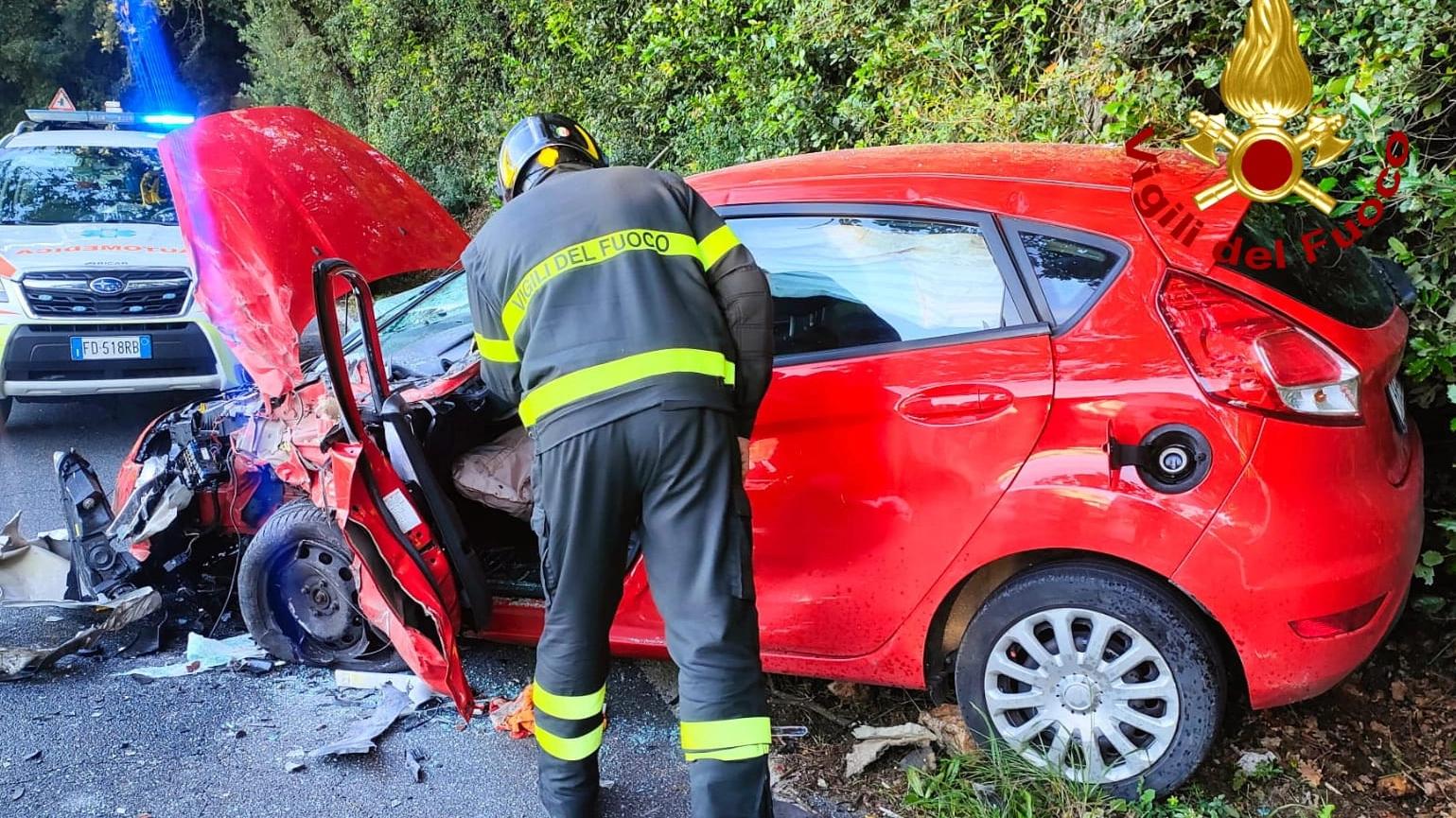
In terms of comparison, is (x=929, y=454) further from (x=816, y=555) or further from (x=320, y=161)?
(x=320, y=161)

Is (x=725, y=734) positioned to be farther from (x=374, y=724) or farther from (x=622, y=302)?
(x=374, y=724)

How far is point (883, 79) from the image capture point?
5.53m

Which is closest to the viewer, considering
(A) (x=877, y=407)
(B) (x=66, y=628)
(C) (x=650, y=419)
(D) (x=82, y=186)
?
(C) (x=650, y=419)

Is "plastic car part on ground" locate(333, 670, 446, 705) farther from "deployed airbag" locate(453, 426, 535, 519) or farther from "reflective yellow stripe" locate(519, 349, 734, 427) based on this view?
"reflective yellow stripe" locate(519, 349, 734, 427)

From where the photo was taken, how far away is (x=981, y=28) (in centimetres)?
498

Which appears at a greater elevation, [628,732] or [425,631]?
[425,631]

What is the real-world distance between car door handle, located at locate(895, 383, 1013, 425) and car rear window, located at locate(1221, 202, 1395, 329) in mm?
605

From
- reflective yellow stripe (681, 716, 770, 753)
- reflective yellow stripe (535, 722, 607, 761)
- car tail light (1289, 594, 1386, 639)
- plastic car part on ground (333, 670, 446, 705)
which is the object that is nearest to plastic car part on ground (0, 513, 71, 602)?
plastic car part on ground (333, 670, 446, 705)

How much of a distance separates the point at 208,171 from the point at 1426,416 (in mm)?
4042

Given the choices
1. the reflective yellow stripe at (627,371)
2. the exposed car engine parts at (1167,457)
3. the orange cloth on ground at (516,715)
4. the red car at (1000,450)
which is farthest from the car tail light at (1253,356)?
the orange cloth on ground at (516,715)

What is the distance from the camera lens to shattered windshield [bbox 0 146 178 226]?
596 cm

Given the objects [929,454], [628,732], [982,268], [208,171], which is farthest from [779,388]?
[208,171]

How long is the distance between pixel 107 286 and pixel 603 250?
14.7 feet

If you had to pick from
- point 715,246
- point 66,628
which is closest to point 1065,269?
point 715,246
